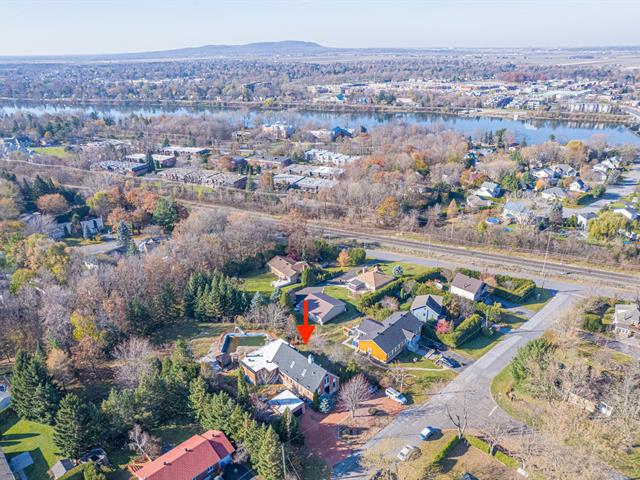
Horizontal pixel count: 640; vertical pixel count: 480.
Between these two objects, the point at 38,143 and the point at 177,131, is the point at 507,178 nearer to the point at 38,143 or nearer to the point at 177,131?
the point at 177,131

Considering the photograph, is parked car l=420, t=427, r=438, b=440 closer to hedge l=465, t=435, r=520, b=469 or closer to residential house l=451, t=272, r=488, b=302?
hedge l=465, t=435, r=520, b=469

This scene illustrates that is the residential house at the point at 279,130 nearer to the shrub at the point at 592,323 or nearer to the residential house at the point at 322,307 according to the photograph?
the residential house at the point at 322,307

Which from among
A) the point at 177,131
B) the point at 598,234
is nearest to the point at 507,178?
the point at 598,234

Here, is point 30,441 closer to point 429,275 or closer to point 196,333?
point 196,333

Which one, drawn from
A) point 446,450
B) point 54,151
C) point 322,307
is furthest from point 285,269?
point 54,151

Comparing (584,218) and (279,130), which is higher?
(279,130)

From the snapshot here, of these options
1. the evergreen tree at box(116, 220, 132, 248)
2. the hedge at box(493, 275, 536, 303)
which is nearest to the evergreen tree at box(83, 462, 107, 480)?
the evergreen tree at box(116, 220, 132, 248)
